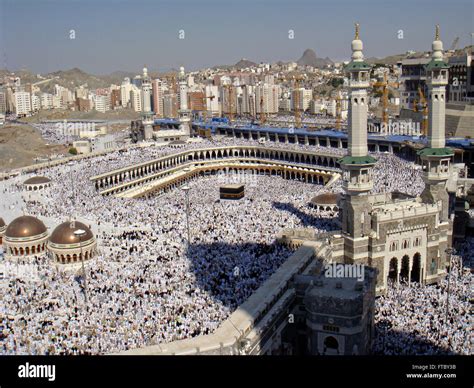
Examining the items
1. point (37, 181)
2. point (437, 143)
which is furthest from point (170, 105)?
point (437, 143)

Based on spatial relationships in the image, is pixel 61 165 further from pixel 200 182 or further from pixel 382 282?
pixel 382 282

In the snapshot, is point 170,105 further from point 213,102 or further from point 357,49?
point 357,49

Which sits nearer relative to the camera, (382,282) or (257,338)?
(257,338)

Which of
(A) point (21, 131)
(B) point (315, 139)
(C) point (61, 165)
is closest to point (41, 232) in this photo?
(C) point (61, 165)

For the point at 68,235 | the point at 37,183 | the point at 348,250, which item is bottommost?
the point at 348,250

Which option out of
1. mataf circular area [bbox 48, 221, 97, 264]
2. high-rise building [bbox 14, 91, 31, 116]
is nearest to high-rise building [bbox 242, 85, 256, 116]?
high-rise building [bbox 14, 91, 31, 116]

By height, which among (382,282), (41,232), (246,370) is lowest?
(382,282)
